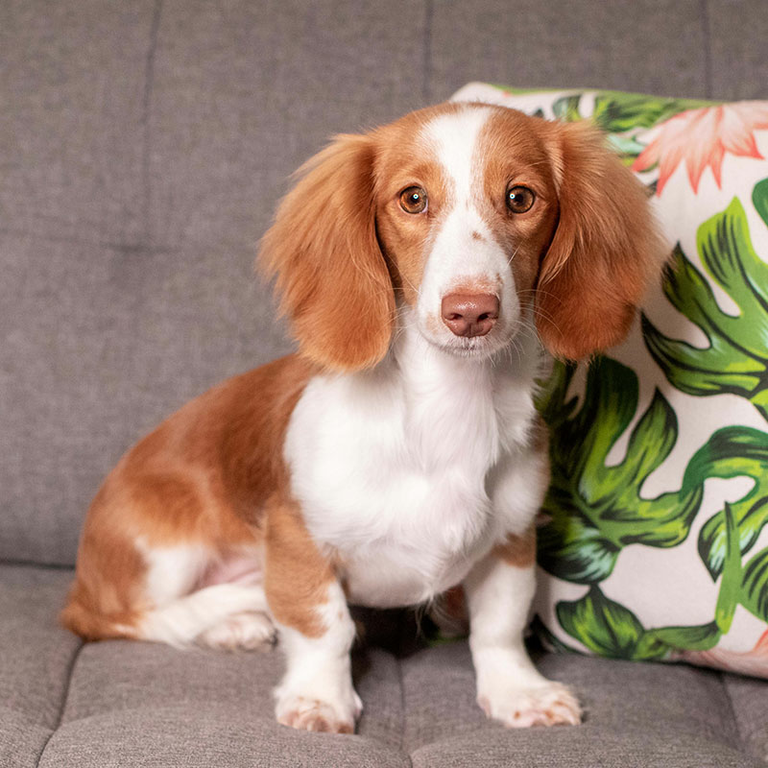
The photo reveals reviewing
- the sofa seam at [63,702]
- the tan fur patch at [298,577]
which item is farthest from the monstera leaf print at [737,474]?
the sofa seam at [63,702]

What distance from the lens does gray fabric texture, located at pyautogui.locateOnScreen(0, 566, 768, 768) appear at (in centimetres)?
115

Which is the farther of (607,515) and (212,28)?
(212,28)

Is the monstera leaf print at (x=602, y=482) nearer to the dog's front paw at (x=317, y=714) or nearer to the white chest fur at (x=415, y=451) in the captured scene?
the white chest fur at (x=415, y=451)

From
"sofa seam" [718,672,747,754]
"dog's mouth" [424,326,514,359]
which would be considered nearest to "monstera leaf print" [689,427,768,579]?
"sofa seam" [718,672,747,754]

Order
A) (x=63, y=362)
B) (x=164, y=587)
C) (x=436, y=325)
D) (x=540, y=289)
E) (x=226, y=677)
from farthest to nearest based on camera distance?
1. (x=63, y=362)
2. (x=164, y=587)
3. (x=226, y=677)
4. (x=540, y=289)
5. (x=436, y=325)

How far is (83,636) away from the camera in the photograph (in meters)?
1.63

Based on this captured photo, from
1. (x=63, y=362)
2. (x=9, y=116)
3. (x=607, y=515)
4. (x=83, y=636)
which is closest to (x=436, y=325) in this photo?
(x=607, y=515)

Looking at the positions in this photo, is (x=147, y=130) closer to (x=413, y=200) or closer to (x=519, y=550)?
(x=413, y=200)

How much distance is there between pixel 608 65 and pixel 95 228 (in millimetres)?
1091

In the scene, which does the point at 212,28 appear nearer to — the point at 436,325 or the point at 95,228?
the point at 95,228

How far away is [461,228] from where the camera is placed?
116 centimetres

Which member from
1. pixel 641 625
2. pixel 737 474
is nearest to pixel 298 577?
pixel 641 625

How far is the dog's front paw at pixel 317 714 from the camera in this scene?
1.30 m

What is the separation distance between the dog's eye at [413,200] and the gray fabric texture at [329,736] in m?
0.69
